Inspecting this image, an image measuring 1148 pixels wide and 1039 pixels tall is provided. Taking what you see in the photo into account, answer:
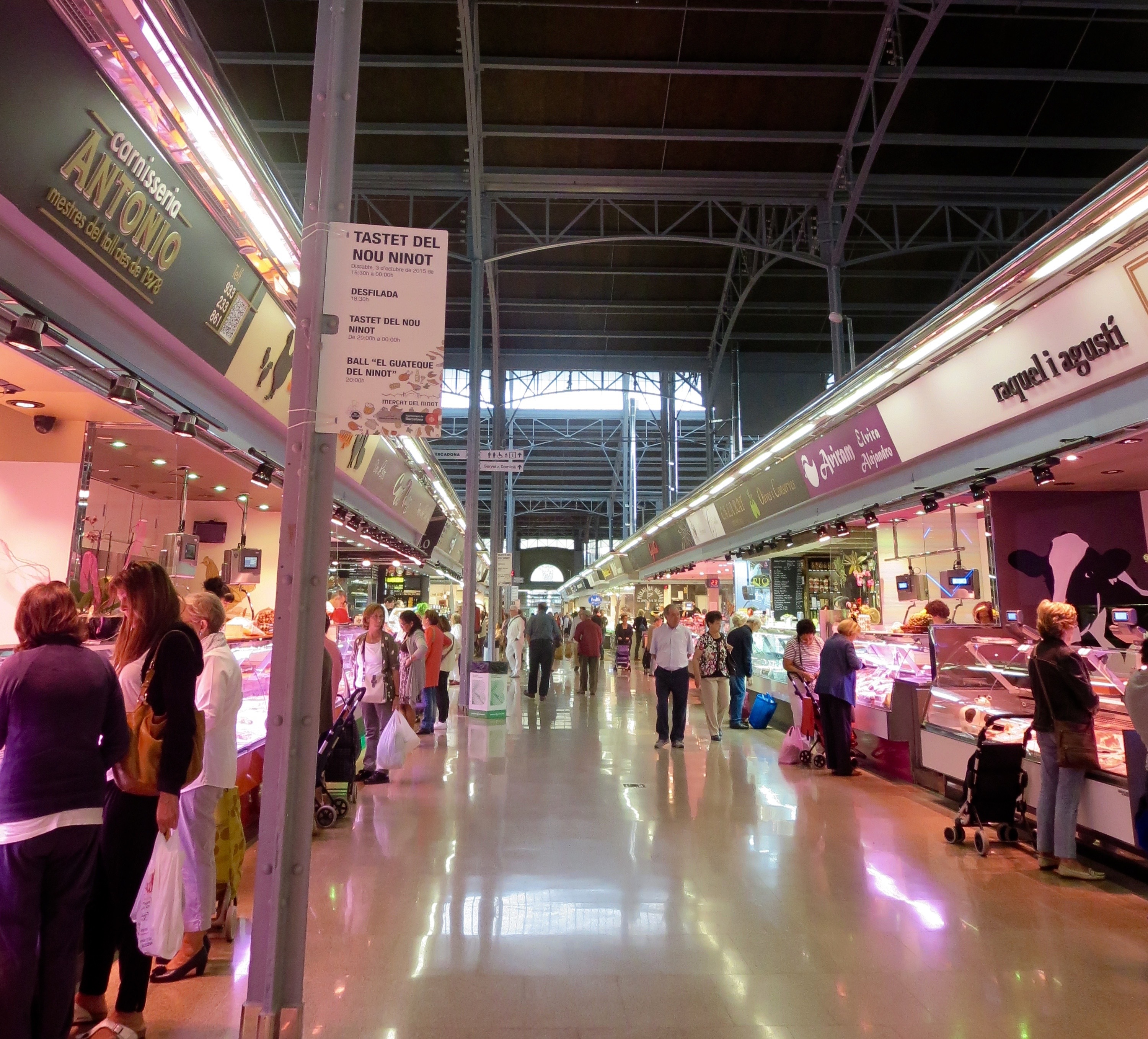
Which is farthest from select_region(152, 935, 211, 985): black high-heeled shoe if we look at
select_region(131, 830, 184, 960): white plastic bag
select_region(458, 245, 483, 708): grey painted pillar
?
select_region(458, 245, 483, 708): grey painted pillar

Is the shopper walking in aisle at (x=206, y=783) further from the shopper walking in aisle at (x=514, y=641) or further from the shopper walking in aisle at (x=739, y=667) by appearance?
the shopper walking in aisle at (x=514, y=641)

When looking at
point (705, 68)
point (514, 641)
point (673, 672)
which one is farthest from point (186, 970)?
point (514, 641)

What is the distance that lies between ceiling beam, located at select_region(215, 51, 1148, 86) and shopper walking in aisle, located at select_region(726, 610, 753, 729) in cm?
724

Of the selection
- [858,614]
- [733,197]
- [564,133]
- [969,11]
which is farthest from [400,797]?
[969,11]

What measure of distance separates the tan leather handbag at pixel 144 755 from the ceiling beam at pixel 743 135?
9586mm

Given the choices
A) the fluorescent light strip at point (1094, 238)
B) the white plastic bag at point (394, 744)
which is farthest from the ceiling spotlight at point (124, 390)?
the fluorescent light strip at point (1094, 238)

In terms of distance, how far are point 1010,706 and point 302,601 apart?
5.36 meters

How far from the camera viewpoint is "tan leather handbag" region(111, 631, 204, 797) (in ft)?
8.77

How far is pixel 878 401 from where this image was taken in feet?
23.9

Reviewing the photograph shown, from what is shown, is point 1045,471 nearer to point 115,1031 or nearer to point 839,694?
point 839,694

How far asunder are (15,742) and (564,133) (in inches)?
409

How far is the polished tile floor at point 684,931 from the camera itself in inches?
107

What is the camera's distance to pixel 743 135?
413 inches

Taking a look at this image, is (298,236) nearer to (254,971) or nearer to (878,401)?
(254,971)
